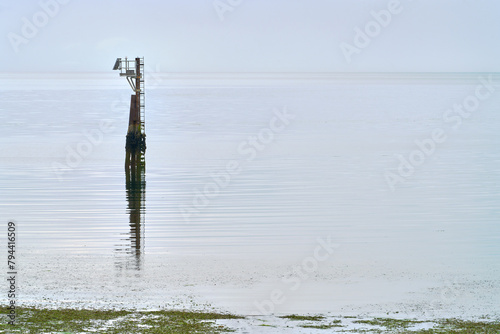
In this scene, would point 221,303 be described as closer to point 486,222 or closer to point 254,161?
point 486,222

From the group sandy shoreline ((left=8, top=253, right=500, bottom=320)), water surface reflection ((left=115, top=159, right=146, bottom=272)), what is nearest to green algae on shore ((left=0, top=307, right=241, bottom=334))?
sandy shoreline ((left=8, top=253, right=500, bottom=320))

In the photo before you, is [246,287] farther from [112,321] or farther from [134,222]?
[134,222]

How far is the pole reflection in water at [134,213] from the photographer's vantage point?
2300 centimetres

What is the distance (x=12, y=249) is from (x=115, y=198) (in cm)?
1106

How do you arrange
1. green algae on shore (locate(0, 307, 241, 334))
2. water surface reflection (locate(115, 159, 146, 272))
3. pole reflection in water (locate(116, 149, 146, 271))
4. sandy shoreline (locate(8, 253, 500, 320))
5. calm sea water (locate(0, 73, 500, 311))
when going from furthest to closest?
calm sea water (locate(0, 73, 500, 311)), pole reflection in water (locate(116, 149, 146, 271)), water surface reflection (locate(115, 159, 146, 272)), sandy shoreline (locate(8, 253, 500, 320)), green algae on shore (locate(0, 307, 241, 334))

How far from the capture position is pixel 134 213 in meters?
31.2

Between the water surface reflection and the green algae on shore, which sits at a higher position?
the water surface reflection

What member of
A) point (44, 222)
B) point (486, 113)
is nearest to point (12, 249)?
point (44, 222)

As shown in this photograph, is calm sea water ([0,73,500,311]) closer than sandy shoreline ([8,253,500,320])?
No

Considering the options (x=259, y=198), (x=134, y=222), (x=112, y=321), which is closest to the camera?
(x=112, y=321)

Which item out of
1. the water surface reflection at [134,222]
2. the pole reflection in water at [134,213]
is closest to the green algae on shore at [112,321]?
the water surface reflection at [134,222]

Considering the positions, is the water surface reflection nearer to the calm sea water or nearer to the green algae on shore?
the calm sea water

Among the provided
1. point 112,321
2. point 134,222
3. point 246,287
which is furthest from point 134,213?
point 112,321

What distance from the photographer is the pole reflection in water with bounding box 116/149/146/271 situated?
23000 mm
